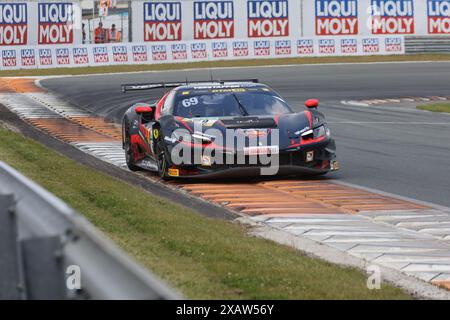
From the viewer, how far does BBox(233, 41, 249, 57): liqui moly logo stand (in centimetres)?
5006

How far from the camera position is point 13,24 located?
46719mm

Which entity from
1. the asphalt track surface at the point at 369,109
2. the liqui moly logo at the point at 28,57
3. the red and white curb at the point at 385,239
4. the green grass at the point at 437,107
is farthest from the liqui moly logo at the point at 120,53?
the red and white curb at the point at 385,239

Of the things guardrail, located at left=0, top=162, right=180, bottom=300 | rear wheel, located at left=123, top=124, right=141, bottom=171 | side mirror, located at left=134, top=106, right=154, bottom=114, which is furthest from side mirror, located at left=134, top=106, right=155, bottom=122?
guardrail, located at left=0, top=162, right=180, bottom=300

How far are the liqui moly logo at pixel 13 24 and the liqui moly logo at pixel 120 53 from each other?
3.78m

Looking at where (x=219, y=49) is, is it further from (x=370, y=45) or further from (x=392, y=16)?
(x=392, y=16)

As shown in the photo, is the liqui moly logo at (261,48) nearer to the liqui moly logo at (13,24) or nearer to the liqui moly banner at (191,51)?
the liqui moly banner at (191,51)

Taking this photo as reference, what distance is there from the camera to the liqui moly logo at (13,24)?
1828 inches

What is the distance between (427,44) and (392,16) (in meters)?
2.12

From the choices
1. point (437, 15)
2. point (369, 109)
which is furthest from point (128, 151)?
point (437, 15)

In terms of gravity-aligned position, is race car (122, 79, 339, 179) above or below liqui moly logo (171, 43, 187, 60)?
below

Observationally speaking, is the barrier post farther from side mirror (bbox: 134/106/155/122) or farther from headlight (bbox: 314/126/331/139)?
side mirror (bbox: 134/106/155/122)

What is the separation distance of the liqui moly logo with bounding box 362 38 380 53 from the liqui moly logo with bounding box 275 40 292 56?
11.9 feet

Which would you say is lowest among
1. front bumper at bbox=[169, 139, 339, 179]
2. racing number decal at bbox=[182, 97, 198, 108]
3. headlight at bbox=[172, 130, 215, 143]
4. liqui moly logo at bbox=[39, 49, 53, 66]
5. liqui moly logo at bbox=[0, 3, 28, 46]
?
front bumper at bbox=[169, 139, 339, 179]

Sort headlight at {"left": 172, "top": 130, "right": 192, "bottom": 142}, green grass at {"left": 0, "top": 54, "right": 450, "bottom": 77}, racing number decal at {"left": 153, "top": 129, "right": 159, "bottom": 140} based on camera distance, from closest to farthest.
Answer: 1. headlight at {"left": 172, "top": 130, "right": 192, "bottom": 142}
2. racing number decal at {"left": 153, "top": 129, "right": 159, "bottom": 140}
3. green grass at {"left": 0, "top": 54, "right": 450, "bottom": 77}
